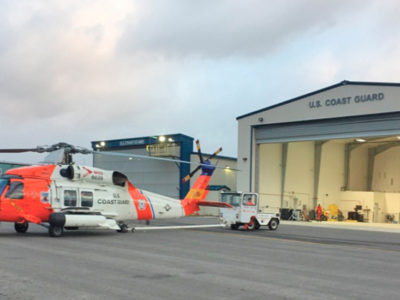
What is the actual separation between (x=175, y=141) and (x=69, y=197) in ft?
92.3

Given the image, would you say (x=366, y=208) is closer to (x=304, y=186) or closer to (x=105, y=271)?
(x=304, y=186)

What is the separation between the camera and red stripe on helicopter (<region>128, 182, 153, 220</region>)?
19.3 m

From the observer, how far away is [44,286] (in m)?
6.97

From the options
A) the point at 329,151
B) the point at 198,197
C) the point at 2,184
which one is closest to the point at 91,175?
the point at 2,184

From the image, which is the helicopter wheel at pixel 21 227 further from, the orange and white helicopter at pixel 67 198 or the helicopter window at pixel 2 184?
the helicopter window at pixel 2 184

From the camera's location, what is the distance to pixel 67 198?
1681 cm

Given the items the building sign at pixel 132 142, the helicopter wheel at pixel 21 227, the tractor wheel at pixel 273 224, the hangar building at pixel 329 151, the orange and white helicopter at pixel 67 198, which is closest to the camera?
the orange and white helicopter at pixel 67 198

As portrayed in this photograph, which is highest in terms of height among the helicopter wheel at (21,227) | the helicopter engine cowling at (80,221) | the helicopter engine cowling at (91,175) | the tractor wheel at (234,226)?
the helicopter engine cowling at (91,175)

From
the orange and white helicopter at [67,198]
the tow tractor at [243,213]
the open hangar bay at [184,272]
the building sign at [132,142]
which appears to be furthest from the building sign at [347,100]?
the building sign at [132,142]

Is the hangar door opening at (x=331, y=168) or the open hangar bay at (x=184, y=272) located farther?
the hangar door opening at (x=331, y=168)

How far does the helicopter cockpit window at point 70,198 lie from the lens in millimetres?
16781

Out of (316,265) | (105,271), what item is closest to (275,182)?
(316,265)

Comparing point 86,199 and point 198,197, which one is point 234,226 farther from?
point 86,199

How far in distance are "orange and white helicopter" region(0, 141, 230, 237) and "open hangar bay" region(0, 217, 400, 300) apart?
2.22 m
